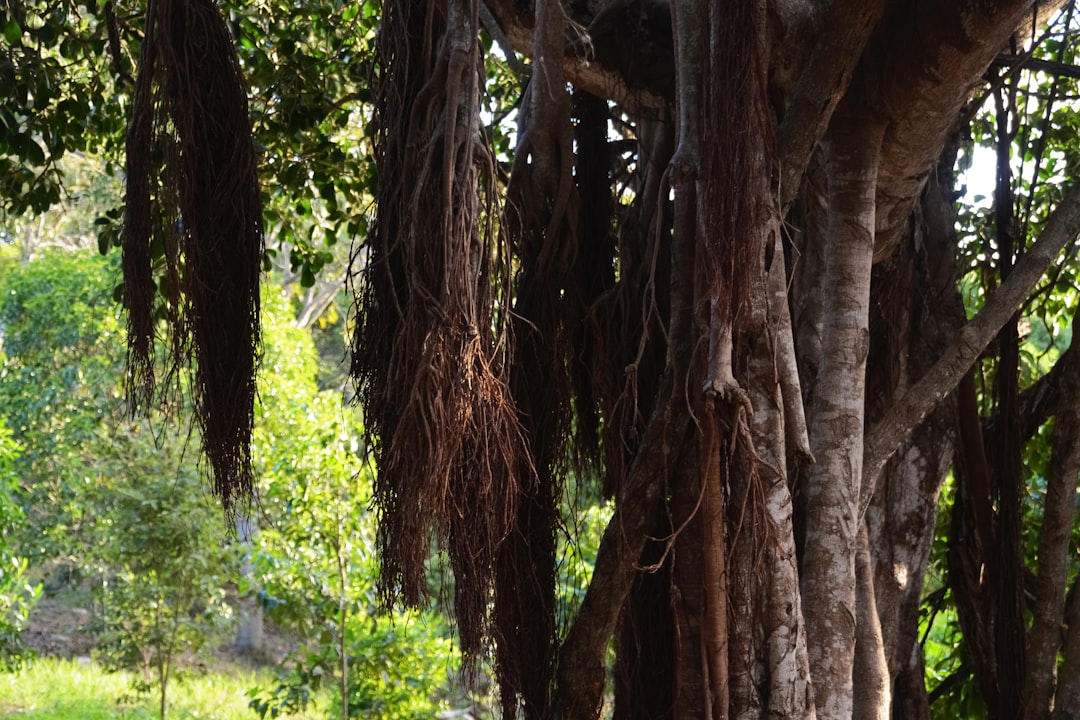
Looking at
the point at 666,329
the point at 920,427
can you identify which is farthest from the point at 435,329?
the point at 920,427

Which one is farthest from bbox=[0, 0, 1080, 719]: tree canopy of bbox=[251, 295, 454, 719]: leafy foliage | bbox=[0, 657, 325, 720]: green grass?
bbox=[0, 657, 325, 720]: green grass

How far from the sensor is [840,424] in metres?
2.30

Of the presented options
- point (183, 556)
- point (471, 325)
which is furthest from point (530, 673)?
point (183, 556)

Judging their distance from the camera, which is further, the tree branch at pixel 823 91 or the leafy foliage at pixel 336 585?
the leafy foliage at pixel 336 585

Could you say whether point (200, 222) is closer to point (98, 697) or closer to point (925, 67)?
point (925, 67)

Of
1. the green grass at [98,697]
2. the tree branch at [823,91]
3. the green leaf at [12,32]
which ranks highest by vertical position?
the green leaf at [12,32]

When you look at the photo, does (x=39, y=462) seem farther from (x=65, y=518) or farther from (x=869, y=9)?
(x=869, y=9)

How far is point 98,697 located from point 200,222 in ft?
23.8

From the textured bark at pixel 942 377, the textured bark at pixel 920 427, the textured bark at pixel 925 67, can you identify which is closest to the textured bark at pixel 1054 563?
the textured bark at pixel 920 427

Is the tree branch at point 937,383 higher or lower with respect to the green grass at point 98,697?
higher

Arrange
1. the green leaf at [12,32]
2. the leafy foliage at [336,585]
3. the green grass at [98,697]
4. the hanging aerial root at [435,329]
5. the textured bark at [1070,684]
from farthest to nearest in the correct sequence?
the green grass at [98,697]
the leafy foliage at [336,585]
the green leaf at [12,32]
the textured bark at [1070,684]
the hanging aerial root at [435,329]

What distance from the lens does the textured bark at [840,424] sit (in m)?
2.20

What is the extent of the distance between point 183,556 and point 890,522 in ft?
16.5

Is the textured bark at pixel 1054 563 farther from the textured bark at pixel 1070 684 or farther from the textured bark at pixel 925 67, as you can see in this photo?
the textured bark at pixel 925 67
